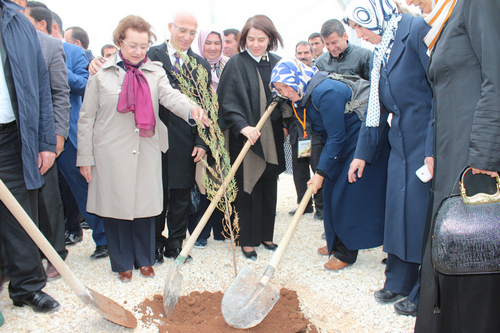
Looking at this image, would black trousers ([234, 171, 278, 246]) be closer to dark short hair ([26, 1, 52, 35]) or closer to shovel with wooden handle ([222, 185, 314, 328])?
shovel with wooden handle ([222, 185, 314, 328])

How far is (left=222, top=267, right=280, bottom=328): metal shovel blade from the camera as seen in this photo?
215 centimetres

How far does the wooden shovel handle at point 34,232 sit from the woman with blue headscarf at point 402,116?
1.95 meters

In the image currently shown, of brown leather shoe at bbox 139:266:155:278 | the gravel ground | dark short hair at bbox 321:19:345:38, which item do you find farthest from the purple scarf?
dark short hair at bbox 321:19:345:38

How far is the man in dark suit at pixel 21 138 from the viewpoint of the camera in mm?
2230

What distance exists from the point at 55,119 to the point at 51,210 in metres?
0.81

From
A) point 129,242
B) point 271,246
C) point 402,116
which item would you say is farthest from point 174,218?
point 402,116

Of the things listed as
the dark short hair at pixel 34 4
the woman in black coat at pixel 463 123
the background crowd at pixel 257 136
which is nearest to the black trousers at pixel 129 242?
the background crowd at pixel 257 136

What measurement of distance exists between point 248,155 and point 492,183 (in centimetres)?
200

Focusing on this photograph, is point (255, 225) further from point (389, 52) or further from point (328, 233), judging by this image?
point (389, 52)

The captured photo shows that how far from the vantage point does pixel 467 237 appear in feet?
4.49

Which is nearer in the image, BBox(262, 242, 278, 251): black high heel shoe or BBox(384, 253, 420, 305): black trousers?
BBox(384, 253, 420, 305): black trousers

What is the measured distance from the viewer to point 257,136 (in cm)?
296

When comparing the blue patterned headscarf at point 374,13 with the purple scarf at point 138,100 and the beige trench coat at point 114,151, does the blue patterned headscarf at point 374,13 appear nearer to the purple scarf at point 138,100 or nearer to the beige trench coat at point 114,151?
the beige trench coat at point 114,151

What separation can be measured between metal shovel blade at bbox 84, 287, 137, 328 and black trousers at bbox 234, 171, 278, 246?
1.35 m
